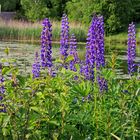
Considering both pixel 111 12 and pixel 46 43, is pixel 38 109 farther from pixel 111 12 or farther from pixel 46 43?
pixel 111 12

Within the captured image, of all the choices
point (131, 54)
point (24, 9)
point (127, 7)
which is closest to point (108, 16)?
point (127, 7)

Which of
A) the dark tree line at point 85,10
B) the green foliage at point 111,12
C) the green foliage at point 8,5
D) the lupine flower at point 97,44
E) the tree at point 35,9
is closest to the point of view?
the lupine flower at point 97,44

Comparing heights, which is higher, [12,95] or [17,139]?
[12,95]

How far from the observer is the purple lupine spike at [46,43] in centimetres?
434

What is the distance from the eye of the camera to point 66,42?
5.29m

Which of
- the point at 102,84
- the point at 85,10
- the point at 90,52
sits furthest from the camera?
the point at 85,10

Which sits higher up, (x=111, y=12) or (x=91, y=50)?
(x=111, y=12)

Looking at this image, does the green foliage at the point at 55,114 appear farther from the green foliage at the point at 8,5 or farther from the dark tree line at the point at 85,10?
the green foliage at the point at 8,5

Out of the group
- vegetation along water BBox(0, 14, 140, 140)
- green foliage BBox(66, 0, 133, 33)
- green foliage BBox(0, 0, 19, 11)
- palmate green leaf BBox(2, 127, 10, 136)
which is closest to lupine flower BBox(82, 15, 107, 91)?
vegetation along water BBox(0, 14, 140, 140)

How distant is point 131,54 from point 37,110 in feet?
9.86

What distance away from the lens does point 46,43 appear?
440cm

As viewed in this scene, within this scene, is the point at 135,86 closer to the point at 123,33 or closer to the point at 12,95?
the point at 12,95

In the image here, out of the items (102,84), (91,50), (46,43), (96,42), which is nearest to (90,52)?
(91,50)

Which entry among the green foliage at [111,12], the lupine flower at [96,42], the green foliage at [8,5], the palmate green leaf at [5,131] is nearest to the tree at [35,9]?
the green foliage at [8,5]
